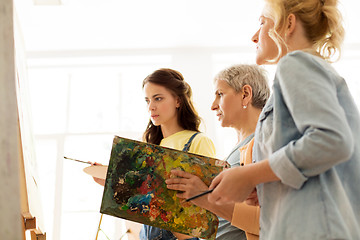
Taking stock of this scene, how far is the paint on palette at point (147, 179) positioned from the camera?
1.03 meters

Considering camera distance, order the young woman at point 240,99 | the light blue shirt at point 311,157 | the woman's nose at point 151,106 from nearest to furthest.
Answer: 1. the light blue shirt at point 311,157
2. the young woman at point 240,99
3. the woman's nose at point 151,106

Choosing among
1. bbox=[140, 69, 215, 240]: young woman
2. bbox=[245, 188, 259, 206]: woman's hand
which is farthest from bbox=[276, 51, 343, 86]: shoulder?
bbox=[140, 69, 215, 240]: young woman

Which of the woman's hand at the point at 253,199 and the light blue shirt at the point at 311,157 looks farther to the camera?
the woman's hand at the point at 253,199

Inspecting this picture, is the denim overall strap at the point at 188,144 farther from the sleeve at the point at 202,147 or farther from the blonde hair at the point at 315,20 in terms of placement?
the blonde hair at the point at 315,20

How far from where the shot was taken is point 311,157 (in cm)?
71

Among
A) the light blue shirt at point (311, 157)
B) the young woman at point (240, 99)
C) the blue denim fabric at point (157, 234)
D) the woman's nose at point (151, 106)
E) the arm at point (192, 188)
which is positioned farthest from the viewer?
the woman's nose at point (151, 106)

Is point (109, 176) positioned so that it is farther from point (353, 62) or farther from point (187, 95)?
point (353, 62)

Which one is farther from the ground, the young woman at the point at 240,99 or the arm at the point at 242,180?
the young woman at the point at 240,99

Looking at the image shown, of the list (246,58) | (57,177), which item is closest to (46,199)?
(57,177)

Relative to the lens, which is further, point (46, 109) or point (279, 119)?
point (46, 109)

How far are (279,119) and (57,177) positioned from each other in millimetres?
4076

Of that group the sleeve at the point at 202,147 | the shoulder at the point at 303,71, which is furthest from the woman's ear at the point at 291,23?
the sleeve at the point at 202,147

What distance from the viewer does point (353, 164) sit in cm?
78

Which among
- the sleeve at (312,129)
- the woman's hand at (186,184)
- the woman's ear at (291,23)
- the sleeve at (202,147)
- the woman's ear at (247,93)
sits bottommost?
the woman's hand at (186,184)
